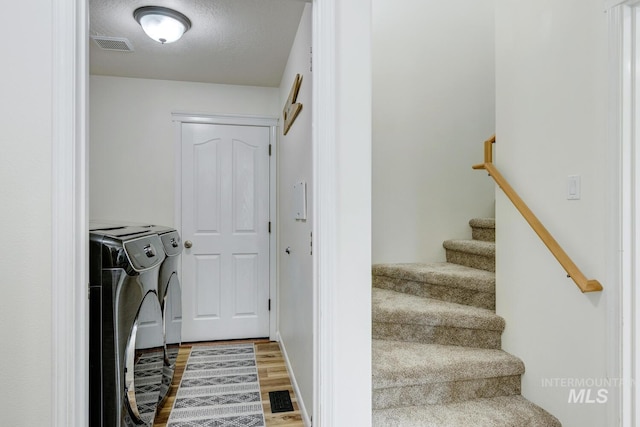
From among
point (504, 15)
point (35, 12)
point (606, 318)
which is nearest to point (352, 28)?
point (35, 12)

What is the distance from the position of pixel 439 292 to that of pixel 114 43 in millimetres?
2805

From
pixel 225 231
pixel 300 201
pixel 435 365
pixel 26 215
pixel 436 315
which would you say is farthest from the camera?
pixel 225 231

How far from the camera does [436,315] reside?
216cm

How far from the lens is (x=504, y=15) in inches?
85.0

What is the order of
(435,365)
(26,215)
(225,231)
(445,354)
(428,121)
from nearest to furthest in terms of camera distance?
(26,215) < (435,365) < (445,354) < (428,121) < (225,231)

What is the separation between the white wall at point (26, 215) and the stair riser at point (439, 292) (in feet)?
6.82

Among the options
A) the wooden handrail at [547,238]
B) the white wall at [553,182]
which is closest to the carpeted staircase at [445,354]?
the white wall at [553,182]

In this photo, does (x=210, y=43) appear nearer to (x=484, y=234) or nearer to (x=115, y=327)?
(x=115, y=327)

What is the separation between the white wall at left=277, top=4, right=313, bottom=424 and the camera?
206 cm

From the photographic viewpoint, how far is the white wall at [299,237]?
206 cm

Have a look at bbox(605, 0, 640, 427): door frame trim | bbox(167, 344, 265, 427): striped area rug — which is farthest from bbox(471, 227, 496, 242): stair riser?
bbox(167, 344, 265, 427): striped area rug

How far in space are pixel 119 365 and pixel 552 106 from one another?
2.18 m

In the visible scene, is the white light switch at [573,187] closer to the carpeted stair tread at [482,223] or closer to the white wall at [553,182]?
the white wall at [553,182]

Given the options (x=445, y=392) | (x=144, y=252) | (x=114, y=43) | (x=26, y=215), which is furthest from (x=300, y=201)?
(x=114, y=43)
